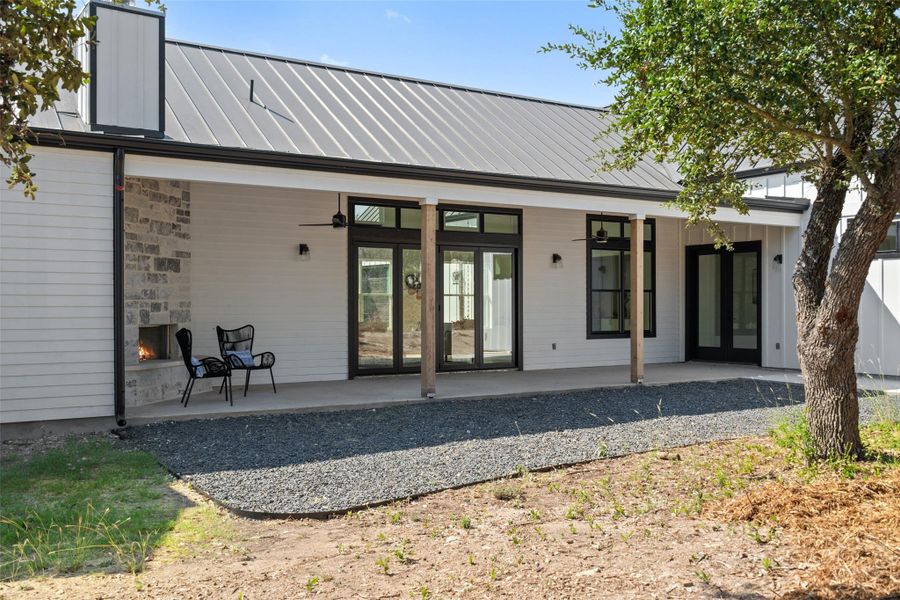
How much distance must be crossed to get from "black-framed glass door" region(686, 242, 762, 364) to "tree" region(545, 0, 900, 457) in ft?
23.5

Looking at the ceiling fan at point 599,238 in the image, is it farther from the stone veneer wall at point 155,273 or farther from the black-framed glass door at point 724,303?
the stone veneer wall at point 155,273

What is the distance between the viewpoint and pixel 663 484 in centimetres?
494

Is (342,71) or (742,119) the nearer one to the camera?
(742,119)

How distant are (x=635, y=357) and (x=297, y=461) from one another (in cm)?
558

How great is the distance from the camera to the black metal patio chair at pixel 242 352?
8.41 metres

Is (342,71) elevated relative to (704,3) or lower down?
elevated

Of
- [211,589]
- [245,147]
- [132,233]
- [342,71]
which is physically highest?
[342,71]

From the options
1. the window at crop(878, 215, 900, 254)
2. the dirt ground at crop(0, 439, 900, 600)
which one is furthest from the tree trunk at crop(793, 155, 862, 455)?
the window at crop(878, 215, 900, 254)

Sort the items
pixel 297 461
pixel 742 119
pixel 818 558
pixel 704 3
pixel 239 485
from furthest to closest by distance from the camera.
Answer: pixel 297 461 → pixel 239 485 → pixel 742 119 → pixel 704 3 → pixel 818 558

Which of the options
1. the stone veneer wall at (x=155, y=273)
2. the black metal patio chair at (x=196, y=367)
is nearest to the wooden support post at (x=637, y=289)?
the black metal patio chair at (x=196, y=367)

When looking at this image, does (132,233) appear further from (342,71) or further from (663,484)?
(663,484)

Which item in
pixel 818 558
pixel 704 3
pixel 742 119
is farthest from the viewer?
pixel 742 119

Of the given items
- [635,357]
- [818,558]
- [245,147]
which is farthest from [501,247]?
[818,558]

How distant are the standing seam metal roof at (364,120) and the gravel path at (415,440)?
2.62 metres
